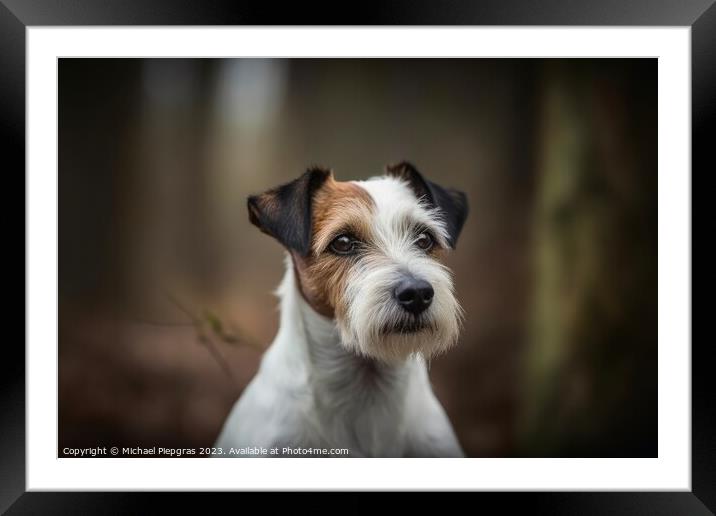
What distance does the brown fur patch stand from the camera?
7.47 ft

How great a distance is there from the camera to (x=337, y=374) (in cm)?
246

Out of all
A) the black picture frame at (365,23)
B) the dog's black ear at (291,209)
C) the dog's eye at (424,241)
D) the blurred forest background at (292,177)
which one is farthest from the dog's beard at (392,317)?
the black picture frame at (365,23)

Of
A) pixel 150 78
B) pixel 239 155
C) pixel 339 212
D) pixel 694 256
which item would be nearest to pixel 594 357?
pixel 694 256

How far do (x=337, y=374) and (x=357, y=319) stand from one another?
408 mm

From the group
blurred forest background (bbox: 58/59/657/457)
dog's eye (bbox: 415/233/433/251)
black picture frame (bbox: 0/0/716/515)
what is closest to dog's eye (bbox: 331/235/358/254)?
dog's eye (bbox: 415/233/433/251)

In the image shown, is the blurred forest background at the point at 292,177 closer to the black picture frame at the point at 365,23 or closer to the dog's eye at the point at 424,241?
the black picture frame at the point at 365,23

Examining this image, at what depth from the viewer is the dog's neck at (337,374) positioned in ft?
7.98

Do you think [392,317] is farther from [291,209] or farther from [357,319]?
[291,209]

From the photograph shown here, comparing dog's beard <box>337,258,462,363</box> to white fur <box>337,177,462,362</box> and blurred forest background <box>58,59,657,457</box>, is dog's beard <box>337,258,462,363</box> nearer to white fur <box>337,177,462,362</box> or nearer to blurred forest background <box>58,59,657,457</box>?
white fur <box>337,177,462,362</box>

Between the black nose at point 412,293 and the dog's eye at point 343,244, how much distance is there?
0.30 meters

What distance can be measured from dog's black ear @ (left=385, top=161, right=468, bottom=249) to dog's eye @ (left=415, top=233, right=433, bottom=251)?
0.14m

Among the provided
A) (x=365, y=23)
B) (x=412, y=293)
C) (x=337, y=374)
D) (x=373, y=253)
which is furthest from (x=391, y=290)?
(x=365, y=23)

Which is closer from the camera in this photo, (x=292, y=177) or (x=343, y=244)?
(x=343, y=244)

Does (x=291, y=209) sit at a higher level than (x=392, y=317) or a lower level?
higher
